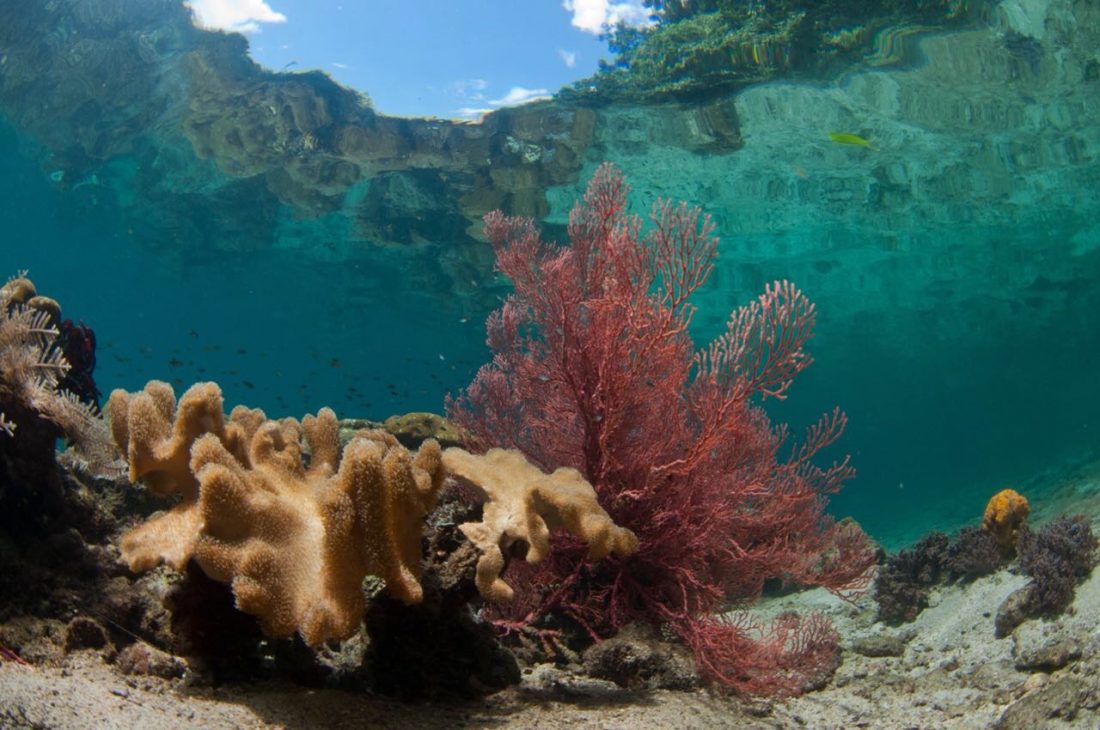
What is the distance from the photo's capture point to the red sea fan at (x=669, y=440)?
4.54 m

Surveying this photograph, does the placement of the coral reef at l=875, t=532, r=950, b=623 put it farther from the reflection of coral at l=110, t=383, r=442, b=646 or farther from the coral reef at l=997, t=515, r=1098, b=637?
the reflection of coral at l=110, t=383, r=442, b=646

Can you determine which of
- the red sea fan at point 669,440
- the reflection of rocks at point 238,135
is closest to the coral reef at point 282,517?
the red sea fan at point 669,440

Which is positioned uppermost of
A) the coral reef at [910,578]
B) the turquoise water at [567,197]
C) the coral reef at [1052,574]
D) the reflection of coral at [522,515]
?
the turquoise water at [567,197]

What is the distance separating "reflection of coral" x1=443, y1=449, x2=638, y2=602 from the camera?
2.97 m

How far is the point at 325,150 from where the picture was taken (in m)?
18.8

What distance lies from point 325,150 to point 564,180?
7164 millimetres

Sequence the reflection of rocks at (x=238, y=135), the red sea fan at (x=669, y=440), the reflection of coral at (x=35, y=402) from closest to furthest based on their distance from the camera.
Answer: the reflection of coral at (x=35, y=402), the red sea fan at (x=669, y=440), the reflection of rocks at (x=238, y=135)

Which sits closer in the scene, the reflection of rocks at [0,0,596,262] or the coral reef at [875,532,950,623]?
the coral reef at [875,532,950,623]

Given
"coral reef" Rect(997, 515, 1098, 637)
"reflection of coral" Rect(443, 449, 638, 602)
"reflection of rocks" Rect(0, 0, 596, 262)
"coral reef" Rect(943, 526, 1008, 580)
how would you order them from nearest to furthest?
"reflection of coral" Rect(443, 449, 638, 602) → "coral reef" Rect(997, 515, 1098, 637) → "coral reef" Rect(943, 526, 1008, 580) → "reflection of rocks" Rect(0, 0, 596, 262)

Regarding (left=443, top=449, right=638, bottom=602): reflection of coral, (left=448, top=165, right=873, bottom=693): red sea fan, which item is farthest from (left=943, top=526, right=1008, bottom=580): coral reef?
(left=443, top=449, right=638, bottom=602): reflection of coral

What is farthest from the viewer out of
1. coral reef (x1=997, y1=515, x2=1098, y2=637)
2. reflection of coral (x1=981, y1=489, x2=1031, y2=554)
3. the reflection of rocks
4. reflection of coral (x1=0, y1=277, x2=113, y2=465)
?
the reflection of rocks

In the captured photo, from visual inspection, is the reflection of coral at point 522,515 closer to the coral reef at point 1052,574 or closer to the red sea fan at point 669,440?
the red sea fan at point 669,440

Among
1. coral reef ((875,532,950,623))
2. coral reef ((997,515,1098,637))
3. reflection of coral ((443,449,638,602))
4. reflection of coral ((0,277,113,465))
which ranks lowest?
coral reef ((875,532,950,623))

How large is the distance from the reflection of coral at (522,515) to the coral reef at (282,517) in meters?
0.01
